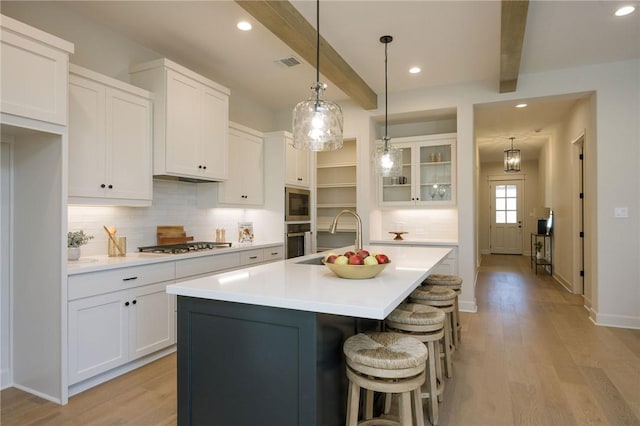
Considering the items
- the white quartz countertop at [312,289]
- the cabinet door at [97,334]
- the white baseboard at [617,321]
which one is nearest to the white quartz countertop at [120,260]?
the cabinet door at [97,334]

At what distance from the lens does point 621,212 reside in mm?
3992

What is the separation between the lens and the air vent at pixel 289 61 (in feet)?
12.8


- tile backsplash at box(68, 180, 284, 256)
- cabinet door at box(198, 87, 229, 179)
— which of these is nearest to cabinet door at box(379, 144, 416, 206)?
tile backsplash at box(68, 180, 284, 256)

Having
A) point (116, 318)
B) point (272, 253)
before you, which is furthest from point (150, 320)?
point (272, 253)

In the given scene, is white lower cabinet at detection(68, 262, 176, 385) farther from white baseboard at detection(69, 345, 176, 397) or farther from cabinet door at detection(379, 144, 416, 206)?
cabinet door at detection(379, 144, 416, 206)

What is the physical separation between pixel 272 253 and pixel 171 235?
1.24 m

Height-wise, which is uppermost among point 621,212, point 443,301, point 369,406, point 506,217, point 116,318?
point 621,212

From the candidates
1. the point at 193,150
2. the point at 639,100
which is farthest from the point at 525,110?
the point at 193,150

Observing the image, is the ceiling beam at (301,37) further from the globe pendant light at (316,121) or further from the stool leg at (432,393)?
the stool leg at (432,393)

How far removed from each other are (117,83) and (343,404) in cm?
288

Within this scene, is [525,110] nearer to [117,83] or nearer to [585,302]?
[585,302]

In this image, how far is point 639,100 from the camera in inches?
154

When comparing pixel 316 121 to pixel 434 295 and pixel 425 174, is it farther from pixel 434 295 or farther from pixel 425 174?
pixel 425 174

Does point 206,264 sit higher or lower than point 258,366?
higher
